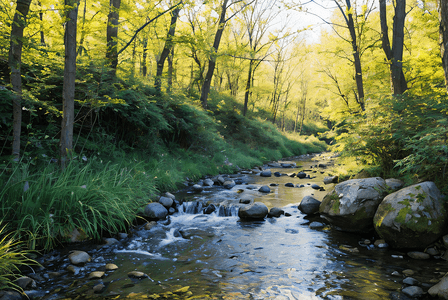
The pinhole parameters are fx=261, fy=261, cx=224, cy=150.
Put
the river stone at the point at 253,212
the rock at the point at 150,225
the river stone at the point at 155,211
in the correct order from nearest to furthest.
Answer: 1. the rock at the point at 150,225
2. the river stone at the point at 155,211
3. the river stone at the point at 253,212

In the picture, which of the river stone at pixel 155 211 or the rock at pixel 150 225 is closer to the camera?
the rock at pixel 150 225

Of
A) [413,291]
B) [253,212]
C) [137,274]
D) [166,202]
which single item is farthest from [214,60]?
[413,291]

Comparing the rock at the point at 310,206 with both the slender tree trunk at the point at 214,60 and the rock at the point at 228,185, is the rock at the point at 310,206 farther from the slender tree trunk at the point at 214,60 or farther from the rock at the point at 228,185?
the slender tree trunk at the point at 214,60

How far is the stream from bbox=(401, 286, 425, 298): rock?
0.08 metres

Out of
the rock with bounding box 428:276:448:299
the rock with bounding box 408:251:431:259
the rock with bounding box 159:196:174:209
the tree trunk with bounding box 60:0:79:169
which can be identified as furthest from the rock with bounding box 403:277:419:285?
the tree trunk with bounding box 60:0:79:169

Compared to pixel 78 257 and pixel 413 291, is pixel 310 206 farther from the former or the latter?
pixel 78 257

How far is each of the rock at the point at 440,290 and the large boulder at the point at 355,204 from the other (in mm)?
1988

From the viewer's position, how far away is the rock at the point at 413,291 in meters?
2.96

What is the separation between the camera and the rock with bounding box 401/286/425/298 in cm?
296

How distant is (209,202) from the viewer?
689 cm

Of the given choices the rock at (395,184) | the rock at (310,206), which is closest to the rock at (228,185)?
the rock at (310,206)

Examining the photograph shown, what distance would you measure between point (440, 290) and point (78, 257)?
444cm

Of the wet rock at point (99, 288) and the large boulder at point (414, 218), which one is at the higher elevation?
the large boulder at point (414, 218)

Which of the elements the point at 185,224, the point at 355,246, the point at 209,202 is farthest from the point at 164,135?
the point at 355,246
